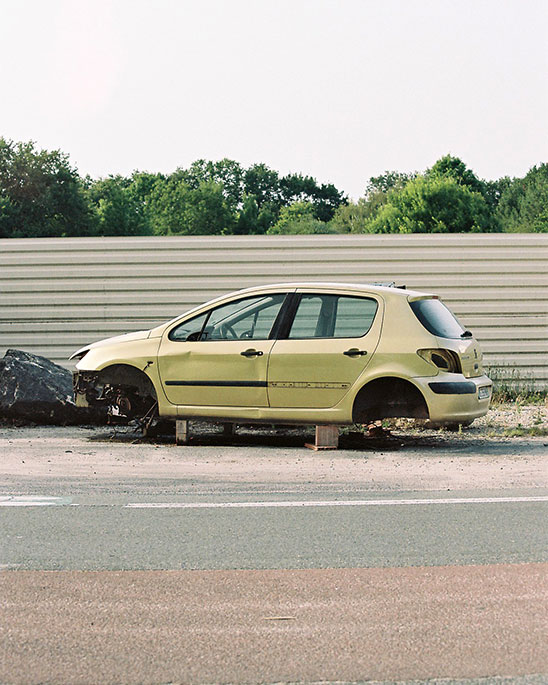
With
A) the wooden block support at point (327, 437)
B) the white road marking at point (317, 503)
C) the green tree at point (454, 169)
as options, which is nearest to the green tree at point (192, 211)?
the green tree at point (454, 169)

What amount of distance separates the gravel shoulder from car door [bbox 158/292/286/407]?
0.52 m

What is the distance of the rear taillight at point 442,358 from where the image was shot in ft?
30.1

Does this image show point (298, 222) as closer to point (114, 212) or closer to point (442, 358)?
point (114, 212)

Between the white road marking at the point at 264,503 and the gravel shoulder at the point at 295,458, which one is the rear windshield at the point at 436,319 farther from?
the white road marking at the point at 264,503

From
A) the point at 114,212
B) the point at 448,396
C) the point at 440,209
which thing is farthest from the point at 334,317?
the point at 114,212

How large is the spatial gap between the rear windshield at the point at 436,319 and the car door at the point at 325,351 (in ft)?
1.25

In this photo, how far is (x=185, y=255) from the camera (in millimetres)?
13703

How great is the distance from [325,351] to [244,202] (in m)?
91.9

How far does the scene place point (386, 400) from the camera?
9.37m

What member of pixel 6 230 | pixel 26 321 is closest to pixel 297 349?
pixel 26 321

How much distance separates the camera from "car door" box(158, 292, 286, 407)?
31.4ft

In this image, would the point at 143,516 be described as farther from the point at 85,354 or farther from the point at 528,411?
the point at 528,411

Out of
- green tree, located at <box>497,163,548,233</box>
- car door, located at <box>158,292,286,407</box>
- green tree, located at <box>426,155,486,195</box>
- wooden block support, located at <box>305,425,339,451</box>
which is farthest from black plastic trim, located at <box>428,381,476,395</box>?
green tree, located at <box>426,155,486,195</box>

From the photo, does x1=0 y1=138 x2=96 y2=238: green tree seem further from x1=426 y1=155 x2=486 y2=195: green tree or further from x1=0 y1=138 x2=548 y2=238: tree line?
x1=426 y1=155 x2=486 y2=195: green tree
